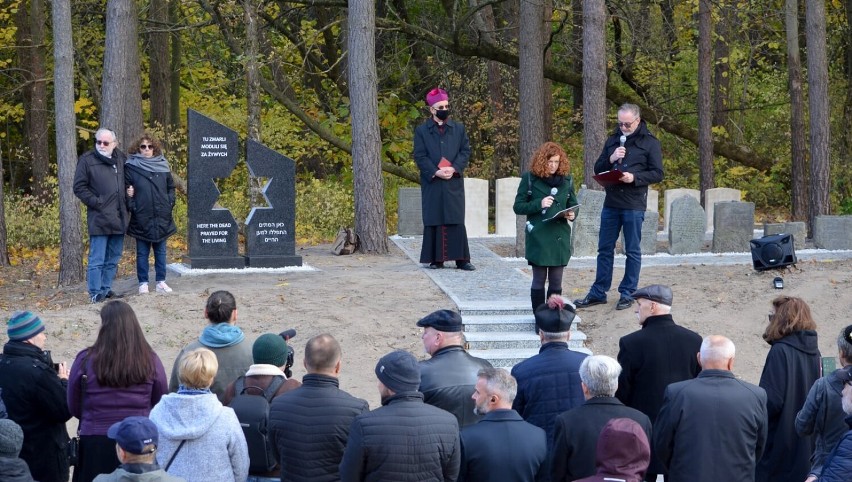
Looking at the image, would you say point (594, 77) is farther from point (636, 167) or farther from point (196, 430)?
point (196, 430)

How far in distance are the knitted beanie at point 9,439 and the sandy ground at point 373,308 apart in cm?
527

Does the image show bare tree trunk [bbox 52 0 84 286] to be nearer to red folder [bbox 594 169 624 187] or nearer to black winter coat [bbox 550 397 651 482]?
red folder [bbox 594 169 624 187]

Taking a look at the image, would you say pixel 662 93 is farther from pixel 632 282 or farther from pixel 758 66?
pixel 632 282

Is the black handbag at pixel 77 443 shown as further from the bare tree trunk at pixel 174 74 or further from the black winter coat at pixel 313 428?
the bare tree trunk at pixel 174 74

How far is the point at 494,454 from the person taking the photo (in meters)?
5.27

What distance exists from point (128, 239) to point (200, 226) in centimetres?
613

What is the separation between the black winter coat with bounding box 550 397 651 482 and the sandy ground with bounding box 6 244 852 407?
191 inches

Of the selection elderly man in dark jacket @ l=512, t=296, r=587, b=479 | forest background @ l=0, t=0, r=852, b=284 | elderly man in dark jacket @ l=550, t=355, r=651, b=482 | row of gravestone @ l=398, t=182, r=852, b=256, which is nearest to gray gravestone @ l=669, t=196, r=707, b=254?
row of gravestone @ l=398, t=182, r=852, b=256

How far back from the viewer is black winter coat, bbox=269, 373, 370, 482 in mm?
5438

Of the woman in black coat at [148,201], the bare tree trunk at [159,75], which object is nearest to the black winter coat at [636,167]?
the woman in black coat at [148,201]

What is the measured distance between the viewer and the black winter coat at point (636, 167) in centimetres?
1170

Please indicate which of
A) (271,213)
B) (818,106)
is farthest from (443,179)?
(818,106)

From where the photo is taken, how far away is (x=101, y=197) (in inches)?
485

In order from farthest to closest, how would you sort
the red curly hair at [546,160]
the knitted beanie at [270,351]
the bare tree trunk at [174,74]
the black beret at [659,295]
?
the bare tree trunk at [174,74] < the red curly hair at [546,160] < the black beret at [659,295] < the knitted beanie at [270,351]
